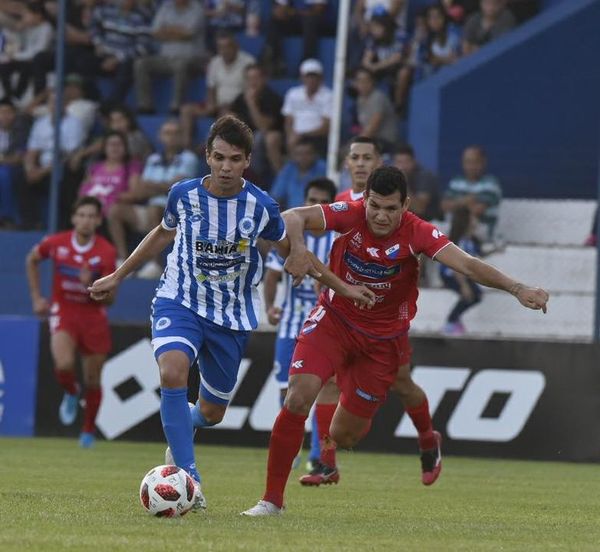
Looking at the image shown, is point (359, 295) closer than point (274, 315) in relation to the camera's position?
Yes

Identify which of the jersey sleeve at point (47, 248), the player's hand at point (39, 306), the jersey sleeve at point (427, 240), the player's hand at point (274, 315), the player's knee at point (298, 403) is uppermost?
the jersey sleeve at point (427, 240)

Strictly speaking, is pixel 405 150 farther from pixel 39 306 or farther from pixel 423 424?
pixel 423 424

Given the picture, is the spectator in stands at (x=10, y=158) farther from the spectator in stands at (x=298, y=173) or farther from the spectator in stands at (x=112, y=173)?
the spectator in stands at (x=298, y=173)

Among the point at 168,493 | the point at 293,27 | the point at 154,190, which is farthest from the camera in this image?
the point at 293,27

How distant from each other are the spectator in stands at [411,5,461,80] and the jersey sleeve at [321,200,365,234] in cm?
954

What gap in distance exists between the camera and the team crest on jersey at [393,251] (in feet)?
29.3

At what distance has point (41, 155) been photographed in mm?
18422

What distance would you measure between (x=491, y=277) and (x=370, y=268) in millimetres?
1117

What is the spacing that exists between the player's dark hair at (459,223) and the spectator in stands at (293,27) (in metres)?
5.03

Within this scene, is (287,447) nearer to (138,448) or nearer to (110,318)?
(138,448)

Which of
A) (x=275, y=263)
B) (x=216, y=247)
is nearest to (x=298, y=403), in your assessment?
(x=216, y=247)

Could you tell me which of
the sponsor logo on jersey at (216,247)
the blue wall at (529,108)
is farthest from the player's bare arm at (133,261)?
the blue wall at (529,108)

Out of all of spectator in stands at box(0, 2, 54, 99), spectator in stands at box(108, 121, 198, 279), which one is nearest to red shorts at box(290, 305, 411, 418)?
spectator in stands at box(108, 121, 198, 279)

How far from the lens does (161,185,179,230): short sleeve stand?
8.62 meters
